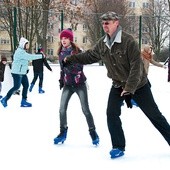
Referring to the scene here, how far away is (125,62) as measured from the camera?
3967 mm

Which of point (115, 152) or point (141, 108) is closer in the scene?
point (141, 108)

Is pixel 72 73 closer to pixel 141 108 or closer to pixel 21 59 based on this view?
pixel 141 108

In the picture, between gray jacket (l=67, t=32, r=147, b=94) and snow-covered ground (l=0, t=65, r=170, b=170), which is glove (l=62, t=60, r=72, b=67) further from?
snow-covered ground (l=0, t=65, r=170, b=170)

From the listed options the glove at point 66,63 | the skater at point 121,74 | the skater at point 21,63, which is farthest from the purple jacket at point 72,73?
the skater at point 21,63

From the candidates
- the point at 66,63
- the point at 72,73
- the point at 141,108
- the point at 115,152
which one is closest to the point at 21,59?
the point at 72,73

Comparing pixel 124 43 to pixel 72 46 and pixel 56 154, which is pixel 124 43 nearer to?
pixel 72 46

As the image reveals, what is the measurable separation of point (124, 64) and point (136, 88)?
29cm

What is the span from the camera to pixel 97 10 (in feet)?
127

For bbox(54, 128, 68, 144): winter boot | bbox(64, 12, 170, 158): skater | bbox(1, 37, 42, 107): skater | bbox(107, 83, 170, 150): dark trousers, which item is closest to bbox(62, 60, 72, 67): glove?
bbox(64, 12, 170, 158): skater

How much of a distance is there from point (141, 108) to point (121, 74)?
44 cm

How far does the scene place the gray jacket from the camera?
12.8 ft

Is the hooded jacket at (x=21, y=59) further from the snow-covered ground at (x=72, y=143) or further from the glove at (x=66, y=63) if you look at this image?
the glove at (x=66, y=63)

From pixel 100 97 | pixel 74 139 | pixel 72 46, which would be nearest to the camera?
pixel 72 46

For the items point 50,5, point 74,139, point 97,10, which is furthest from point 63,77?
point 97,10
